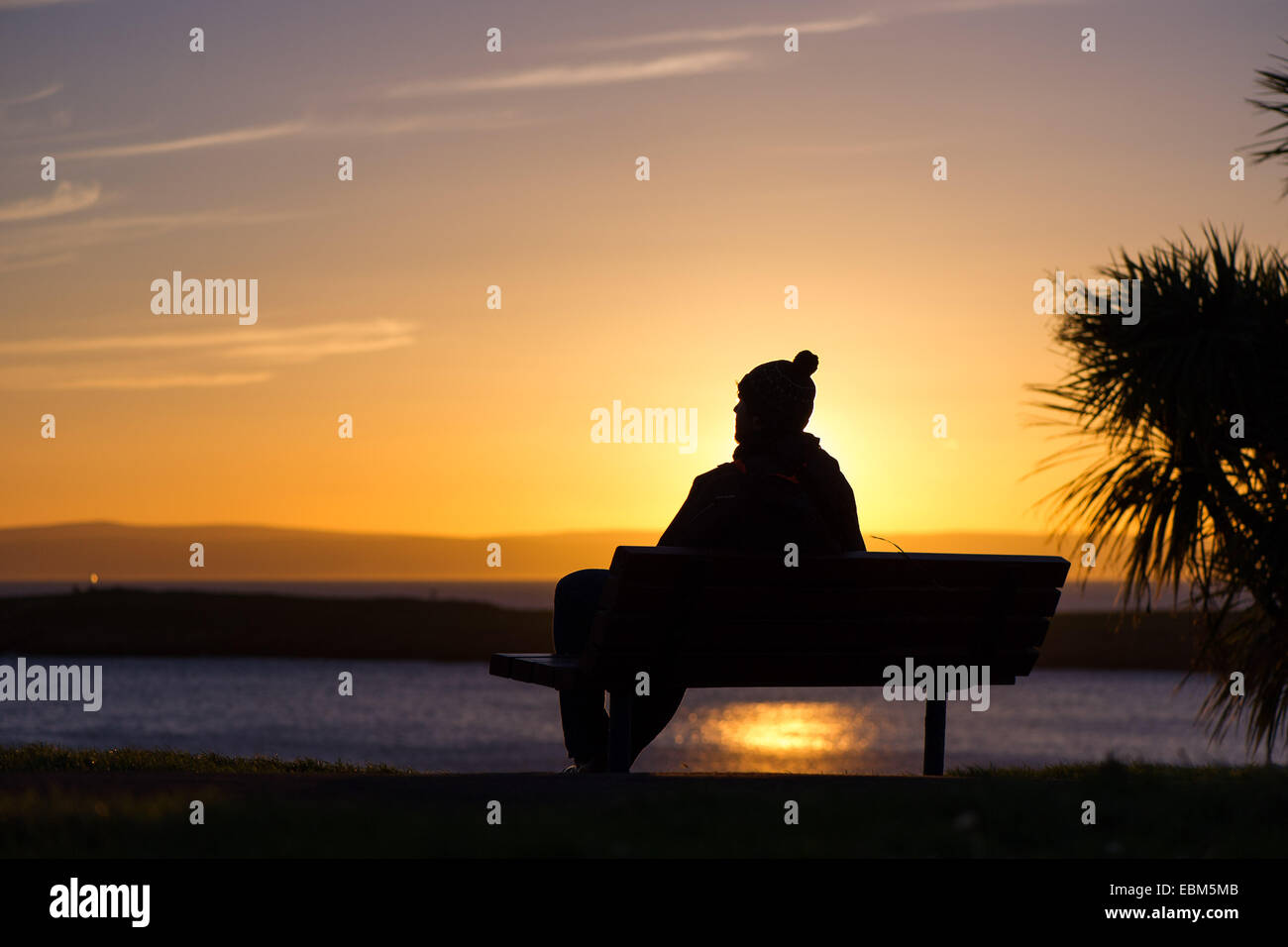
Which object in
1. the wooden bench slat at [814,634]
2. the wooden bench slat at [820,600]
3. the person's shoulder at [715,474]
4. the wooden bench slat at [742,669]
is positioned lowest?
the wooden bench slat at [742,669]

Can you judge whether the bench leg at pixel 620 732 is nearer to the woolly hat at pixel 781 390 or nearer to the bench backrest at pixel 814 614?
the bench backrest at pixel 814 614

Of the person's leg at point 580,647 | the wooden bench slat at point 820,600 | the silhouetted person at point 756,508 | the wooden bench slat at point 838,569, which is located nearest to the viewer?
the wooden bench slat at point 838,569

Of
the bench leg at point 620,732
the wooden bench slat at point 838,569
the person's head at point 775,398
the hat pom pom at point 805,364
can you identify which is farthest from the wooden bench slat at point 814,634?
the hat pom pom at point 805,364

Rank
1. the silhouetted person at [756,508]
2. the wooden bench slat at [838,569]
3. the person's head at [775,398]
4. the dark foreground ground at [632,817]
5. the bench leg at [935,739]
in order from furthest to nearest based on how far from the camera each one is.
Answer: the bench leg at [935,739] < the person's head at [775,398] < the silhouetted person at [756,508] < the wooden bench slat at [838,569] < the dark foreground ground at [632,817]

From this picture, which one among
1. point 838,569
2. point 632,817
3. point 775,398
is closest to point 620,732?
point 838,569

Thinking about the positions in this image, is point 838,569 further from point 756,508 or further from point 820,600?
point 756,508

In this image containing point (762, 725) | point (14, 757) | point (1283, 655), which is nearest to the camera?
point (14, 757)

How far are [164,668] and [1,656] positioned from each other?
2338 centimetres

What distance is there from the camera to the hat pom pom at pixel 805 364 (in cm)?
617

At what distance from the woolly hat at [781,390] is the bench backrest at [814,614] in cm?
71

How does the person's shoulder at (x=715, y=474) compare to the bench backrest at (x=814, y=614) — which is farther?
the person's shoulder at (x=715, y=474)
